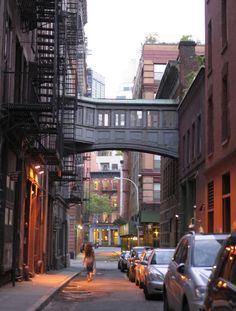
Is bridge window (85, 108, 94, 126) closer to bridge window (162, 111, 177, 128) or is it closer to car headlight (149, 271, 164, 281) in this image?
bridge window (162, 111, 177, 128)

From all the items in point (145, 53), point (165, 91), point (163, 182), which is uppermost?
point (145, 53)

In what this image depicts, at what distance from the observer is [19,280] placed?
73.3 ft

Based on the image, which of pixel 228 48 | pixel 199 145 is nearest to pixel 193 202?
pixel 199 145

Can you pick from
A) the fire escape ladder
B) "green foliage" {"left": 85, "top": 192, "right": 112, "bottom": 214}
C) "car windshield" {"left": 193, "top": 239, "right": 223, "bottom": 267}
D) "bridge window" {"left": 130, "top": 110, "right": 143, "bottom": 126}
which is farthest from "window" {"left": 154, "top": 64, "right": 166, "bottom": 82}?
"car windshield" {"left": 193, "top": 239, "right": 223, "bottom": 267}

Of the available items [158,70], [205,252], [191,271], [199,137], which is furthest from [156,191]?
[191,271]

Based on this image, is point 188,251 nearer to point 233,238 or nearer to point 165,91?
point 233,238

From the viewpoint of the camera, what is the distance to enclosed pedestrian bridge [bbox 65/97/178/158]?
133ft

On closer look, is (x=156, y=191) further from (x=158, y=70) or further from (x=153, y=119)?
(x=153, y=119)

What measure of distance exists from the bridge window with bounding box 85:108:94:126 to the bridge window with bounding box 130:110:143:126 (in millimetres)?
2644

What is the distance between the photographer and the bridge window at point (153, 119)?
4100cm

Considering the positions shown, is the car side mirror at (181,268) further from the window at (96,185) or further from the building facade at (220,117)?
the window at (96,185)

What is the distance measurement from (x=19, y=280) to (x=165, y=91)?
3021 centimetres

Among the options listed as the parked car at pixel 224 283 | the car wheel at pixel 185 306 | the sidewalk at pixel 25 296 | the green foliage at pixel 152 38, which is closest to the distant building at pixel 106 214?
the green foliage at pixel 152 38

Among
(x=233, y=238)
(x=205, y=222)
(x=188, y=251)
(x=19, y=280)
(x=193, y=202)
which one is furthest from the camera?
(x=193, y=202)
